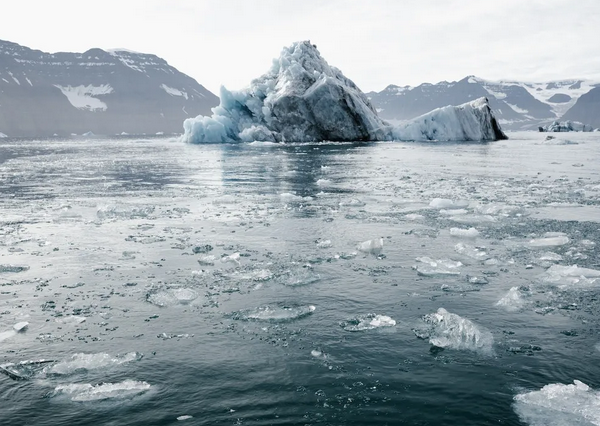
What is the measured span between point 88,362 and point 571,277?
232 inches

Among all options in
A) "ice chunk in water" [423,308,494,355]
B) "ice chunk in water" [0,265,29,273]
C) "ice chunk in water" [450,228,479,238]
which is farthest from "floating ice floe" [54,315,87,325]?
"ice chunk in water" [450,228,479,238]

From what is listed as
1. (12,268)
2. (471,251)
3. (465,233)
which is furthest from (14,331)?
(465,233)

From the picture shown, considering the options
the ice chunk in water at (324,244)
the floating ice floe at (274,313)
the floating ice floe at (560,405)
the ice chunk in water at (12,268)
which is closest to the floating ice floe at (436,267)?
the ice chunk in water at (324,244)

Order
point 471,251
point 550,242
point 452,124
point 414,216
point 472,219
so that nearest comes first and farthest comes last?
point 471,251 → point 550,242 → point 472,219 → point 414,216 → point 452,124

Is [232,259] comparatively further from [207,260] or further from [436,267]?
[436,267]

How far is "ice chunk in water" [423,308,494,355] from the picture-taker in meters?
4.56

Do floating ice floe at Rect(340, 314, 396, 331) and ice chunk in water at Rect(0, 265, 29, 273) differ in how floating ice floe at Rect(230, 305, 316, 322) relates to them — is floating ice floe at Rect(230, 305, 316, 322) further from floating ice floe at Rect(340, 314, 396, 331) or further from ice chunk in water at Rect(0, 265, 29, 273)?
ice chunk in water at Rect(0, 265, 29, 273)

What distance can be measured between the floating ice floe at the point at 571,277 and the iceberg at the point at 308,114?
122 feet

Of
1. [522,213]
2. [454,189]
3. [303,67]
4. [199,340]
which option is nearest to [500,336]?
[199,340]

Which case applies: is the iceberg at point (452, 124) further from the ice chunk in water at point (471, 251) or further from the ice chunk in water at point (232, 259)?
the ice chunk in water at point (232, 259)

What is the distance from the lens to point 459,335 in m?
4.68

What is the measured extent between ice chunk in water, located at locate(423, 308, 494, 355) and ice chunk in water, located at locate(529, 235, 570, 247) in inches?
156

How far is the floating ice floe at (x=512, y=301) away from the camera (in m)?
5.45

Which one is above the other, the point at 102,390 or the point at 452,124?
the point at 452,124
